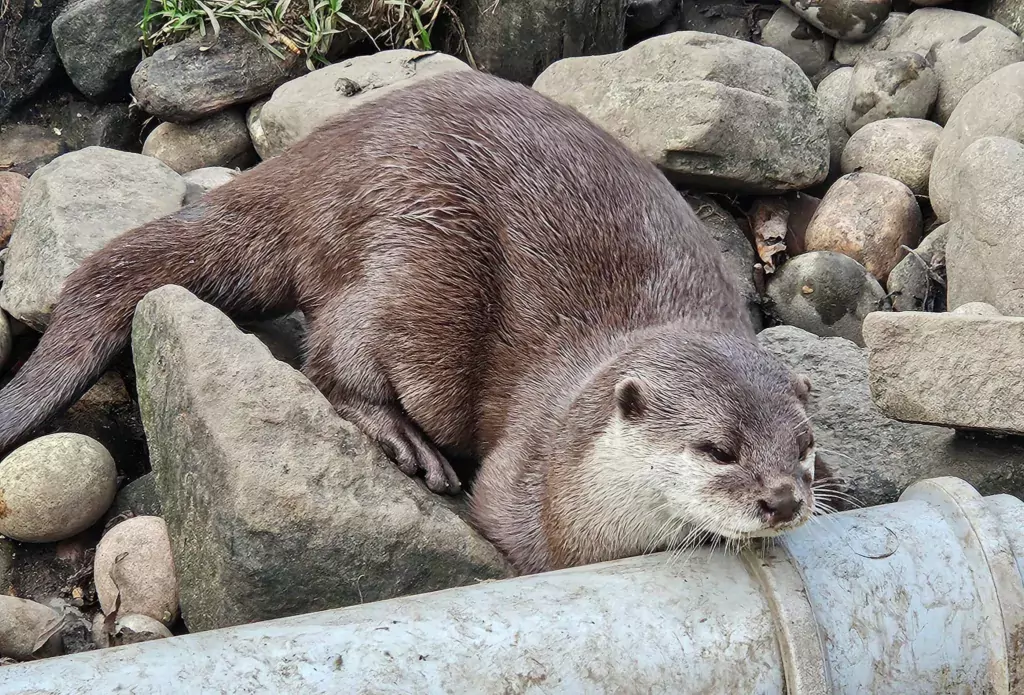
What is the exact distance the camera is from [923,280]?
3420mm

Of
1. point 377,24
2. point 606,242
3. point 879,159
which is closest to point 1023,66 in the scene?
point 879,159

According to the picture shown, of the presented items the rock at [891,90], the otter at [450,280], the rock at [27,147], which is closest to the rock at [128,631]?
the otter at [450,280]

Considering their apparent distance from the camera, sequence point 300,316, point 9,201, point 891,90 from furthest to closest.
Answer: point 891,90, point 9,201, point 300,316

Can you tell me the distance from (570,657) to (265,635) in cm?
46

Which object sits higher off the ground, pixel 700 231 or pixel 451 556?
pixel 700 231

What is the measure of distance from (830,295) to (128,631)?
220 centimetres

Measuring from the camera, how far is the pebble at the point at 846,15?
177 inches

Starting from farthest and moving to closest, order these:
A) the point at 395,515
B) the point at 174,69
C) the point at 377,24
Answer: the point at 377,24
the point at 174,69
the point at 395,515

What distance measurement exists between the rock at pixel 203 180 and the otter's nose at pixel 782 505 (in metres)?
2.16

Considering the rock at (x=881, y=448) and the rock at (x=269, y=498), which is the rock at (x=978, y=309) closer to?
the rock at (x=881, y=448)

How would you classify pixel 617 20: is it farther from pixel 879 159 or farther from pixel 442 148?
pixel 442 148

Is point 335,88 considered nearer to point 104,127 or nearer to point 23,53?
point 104,127

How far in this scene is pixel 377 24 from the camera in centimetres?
450

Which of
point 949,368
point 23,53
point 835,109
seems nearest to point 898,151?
point 835,109
